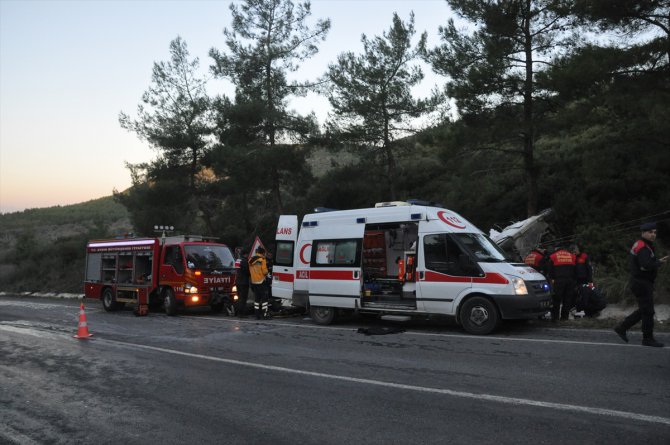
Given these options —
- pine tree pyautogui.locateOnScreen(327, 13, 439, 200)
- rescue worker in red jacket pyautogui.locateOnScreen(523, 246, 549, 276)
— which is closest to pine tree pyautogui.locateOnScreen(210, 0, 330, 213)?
pine tree pyautogui.locateOnScreen(327, 13, 439, 200)

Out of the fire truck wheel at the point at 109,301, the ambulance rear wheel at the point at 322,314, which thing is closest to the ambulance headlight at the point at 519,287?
the ambulance rear wheel at the point at 322,314

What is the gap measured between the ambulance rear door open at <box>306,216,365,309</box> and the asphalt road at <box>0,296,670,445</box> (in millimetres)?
1429

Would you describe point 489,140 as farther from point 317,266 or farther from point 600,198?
point 317,266

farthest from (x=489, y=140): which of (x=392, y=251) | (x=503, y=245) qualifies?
(x=392, y=251)

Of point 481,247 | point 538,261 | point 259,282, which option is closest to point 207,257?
point 259,282

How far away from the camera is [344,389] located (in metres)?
5.97

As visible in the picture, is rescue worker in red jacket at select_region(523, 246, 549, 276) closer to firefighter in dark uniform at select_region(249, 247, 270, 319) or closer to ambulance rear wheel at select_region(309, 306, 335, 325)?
ambulance rear wheel at select_region(309, 306, 335, 325)

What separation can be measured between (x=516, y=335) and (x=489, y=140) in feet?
35.0

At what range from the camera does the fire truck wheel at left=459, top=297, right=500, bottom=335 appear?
9352mm

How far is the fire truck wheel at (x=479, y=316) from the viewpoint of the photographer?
9.35 m

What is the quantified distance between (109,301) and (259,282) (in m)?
7.44

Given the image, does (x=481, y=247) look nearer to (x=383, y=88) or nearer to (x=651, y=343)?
(x=651, y=343)

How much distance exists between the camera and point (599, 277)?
43.9 feet

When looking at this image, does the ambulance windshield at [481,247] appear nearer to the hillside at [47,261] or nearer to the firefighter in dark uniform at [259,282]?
the firefighter in dark uniform at [259,282]
